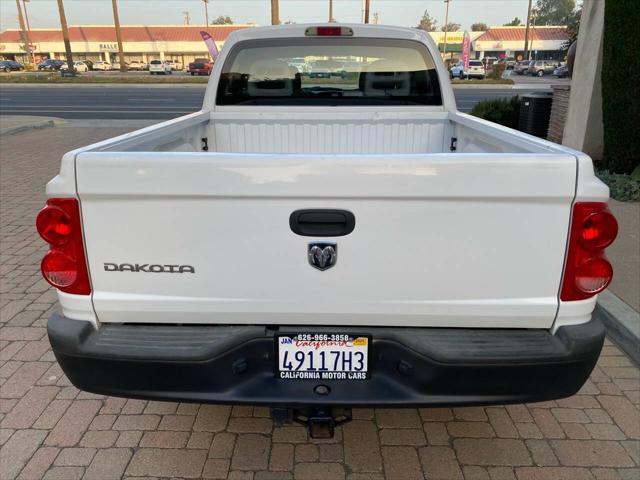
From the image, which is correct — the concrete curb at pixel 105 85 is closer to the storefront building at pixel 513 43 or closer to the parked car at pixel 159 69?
the parked car at pixel 159 69

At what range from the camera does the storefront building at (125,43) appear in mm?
71125

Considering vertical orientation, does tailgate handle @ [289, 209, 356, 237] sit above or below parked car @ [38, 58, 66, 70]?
above

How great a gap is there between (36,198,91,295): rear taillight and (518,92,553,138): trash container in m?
9.74

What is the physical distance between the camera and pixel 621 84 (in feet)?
21.3

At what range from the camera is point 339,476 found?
242 cm

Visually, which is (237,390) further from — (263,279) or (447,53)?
(447,53)

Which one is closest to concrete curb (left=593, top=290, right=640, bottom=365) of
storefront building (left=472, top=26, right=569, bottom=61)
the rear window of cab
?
the rear window of cab

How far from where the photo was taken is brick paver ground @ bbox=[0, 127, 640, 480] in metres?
2.45

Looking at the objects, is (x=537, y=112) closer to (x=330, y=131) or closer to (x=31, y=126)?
(x=330, y=131)

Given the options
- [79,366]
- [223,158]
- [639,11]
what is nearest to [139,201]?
[223,158]

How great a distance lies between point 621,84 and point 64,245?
6.88 metres

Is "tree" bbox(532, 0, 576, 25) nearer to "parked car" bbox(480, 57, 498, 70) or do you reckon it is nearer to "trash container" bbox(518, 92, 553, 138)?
"parked car" bbox(480, 57, 498, 70)

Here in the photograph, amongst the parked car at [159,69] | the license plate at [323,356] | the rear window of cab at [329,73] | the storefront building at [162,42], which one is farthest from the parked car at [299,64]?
the storefront building at [162,42]

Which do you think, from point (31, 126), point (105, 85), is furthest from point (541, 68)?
point (31, 126)
